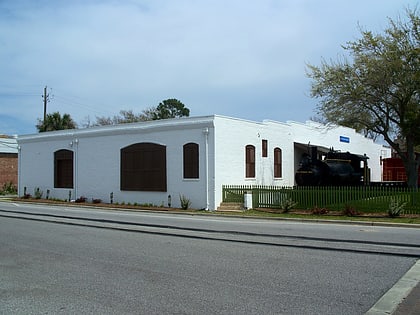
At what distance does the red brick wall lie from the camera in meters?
46.8

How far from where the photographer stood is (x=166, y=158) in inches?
1105

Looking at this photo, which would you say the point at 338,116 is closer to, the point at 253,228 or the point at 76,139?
the point at 253,228

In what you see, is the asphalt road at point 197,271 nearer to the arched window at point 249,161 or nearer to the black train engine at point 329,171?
the black train engine at point 329,171

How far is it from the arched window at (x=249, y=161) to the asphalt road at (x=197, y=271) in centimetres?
1334

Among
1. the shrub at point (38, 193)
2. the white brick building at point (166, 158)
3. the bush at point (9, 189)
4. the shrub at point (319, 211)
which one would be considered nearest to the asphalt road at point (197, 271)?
the shrub at point (319, 211)

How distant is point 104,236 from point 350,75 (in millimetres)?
18355

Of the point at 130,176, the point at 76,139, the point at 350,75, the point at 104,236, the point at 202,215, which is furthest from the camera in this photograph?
the point at 76,139

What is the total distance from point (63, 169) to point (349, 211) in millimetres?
21590

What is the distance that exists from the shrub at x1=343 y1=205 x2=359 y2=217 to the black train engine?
545 cm

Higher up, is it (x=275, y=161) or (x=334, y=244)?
(x=275, y=161)

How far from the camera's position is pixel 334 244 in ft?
41.0

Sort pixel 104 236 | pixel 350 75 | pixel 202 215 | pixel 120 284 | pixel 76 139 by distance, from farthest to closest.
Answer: pixel 76 139
pixel 350 75
pixel 202 215
pixel 104 236
pixel 120 284

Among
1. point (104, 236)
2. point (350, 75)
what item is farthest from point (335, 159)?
point (104, 236)

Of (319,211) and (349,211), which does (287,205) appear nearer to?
(319,211)
